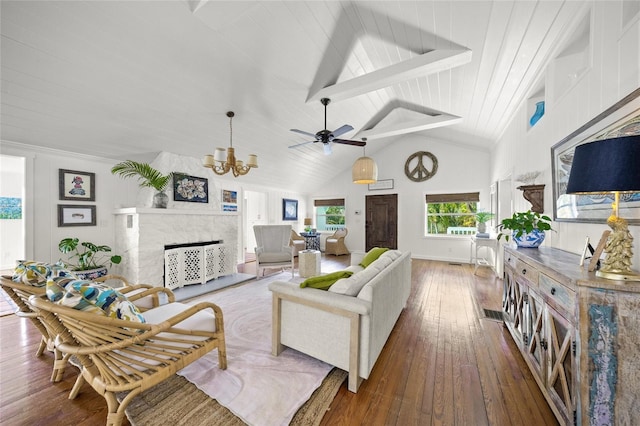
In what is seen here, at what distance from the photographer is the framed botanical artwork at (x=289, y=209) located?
7.96 meters

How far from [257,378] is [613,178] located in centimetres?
239

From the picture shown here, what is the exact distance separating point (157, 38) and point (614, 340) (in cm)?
403

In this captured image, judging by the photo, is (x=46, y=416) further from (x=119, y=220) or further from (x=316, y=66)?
(x=316, y=66)

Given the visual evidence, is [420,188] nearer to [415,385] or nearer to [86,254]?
[415,385]

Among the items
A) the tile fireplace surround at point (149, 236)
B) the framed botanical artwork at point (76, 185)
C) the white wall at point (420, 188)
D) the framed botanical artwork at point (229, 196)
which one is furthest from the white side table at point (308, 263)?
the white wall at point (420, 188)

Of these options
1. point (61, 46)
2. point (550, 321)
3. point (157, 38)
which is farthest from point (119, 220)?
point (550, 321)

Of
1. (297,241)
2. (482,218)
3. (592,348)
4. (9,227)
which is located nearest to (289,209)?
(297,241)

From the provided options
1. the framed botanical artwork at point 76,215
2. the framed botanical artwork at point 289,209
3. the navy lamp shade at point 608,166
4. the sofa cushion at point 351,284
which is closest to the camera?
the navy lamp shade at point 608,166

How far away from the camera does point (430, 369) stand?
197cm

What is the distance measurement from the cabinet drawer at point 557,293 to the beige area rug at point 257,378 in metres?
1.59

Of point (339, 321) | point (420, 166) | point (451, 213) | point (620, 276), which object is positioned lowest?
point (339, 321)

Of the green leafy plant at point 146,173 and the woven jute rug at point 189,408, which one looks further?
the green leafy plant at point 146,173

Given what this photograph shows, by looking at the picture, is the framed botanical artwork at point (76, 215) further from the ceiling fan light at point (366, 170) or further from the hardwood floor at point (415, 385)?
the ceiling fan light at point (366, 170)

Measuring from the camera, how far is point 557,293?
1399 millimetres
